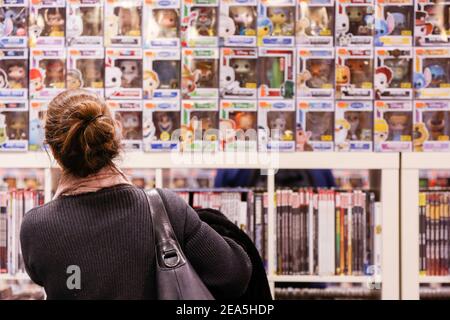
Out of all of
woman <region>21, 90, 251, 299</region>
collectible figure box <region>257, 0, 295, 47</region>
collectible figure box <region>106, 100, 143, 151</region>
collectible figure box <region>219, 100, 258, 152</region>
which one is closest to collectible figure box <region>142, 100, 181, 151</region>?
collectible figure box <region>106, 100, 143, 151</region>

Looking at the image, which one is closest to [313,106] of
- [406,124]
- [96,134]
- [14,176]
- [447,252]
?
[406,124]

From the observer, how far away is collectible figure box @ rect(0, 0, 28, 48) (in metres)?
2.26

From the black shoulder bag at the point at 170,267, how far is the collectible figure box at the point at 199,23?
104 cm

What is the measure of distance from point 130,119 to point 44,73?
393 mm

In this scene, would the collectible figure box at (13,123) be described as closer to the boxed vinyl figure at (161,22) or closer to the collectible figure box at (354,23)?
the boxed vinyl figure at (161,22)

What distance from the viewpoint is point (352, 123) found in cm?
223

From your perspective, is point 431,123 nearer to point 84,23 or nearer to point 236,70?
point 236,70

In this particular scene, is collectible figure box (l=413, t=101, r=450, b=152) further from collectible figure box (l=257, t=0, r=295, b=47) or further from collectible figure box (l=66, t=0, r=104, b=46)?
collectible figure box (l=66, t=0, r=104, b=46)

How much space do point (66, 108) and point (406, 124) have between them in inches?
54.9

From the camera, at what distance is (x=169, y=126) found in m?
2.25

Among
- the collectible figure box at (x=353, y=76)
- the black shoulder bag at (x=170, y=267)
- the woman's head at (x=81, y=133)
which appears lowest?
the black shoulder bag at (x=170, y=267)

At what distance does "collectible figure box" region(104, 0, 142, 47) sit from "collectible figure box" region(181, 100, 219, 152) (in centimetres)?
33

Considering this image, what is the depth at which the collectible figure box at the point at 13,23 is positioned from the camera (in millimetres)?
2264

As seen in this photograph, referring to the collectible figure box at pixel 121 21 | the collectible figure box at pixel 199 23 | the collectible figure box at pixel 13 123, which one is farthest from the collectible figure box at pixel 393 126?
the collectible figure box at pixel 13 123
